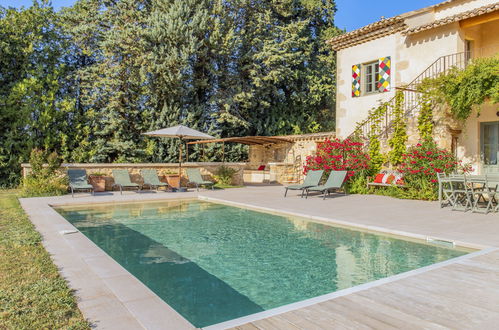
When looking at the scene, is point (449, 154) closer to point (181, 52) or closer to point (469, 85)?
point (469, 85)

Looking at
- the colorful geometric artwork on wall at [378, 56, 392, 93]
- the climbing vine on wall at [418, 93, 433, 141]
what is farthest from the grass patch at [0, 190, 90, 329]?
the colorful geometric artwork on wall at [378, 56, 392, 93]

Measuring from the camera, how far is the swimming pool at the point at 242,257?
13.9 feet

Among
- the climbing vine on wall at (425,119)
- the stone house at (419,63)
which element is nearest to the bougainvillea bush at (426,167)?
the climbing vine on wall at (425,119)

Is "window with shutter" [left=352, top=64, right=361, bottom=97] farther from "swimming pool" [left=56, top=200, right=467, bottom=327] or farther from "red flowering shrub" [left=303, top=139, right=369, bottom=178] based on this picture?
"swimming pool" [left=56, top=200, right=467, bottom=327]

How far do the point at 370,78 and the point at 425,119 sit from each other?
360cm

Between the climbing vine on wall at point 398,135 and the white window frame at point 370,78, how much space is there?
168cm

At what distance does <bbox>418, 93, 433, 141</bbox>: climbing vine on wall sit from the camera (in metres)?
12.0

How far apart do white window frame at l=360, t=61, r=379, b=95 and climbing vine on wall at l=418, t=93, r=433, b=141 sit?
2.65 m

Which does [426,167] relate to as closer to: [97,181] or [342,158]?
[342,158]

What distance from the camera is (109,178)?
14.3m

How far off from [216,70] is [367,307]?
744 inches

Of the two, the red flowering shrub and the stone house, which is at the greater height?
the stone house

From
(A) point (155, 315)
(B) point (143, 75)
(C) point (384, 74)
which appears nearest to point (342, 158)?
(C) point (384, 74)

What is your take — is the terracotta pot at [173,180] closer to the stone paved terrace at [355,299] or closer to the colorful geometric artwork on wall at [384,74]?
the colorful geometric artwork on wall at [384,74]
